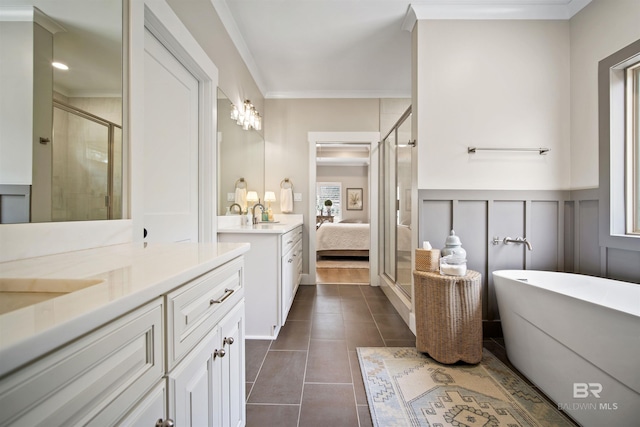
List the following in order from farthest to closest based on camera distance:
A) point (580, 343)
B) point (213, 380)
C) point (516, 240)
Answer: point (516, 240), point (580, 343), point (213, 380)

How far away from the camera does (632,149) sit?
1.83m

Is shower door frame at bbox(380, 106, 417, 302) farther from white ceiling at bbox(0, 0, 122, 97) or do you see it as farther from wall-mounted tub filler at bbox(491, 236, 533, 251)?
white ceiling at bbox(0, 0, 122, 97)

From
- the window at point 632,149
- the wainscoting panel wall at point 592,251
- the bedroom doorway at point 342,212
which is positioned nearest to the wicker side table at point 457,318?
the wainscoting panel wall at point 592,251

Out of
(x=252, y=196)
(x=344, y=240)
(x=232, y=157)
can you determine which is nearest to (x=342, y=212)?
(x=344, y=240)

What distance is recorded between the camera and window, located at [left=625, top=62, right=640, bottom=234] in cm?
181

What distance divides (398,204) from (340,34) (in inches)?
69.2

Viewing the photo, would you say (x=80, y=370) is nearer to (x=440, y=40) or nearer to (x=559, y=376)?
(x=559, y=376)

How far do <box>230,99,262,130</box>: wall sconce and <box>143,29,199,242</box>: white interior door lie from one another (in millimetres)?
600

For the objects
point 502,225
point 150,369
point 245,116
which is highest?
point 245,116

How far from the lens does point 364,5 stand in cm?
216

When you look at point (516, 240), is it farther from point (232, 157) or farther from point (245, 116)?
point (245, 116)

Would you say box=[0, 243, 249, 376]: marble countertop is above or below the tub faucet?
above

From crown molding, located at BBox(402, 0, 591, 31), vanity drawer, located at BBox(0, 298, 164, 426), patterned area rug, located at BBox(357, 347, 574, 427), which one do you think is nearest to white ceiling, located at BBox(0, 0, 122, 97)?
vanity drawer, located at BBox(0, 298, 164, 426)

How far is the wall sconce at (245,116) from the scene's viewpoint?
2.56 m
